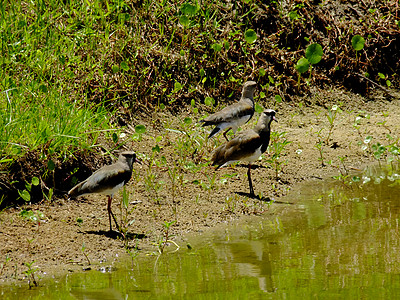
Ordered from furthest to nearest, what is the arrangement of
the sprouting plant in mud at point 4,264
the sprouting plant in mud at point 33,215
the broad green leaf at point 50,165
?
the broad green leaf at point 50,165, the sprouting plant in mud at point 33,215, the sprouting plant in mud at point 4,264

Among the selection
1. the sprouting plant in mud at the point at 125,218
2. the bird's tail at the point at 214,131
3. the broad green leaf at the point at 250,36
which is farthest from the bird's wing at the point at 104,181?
the broad green leaf at the point at 250,36

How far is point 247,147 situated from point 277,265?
2.32 meters

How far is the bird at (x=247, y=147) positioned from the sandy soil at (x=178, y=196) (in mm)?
208

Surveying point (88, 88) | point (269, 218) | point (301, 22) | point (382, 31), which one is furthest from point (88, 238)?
point (382, 31)

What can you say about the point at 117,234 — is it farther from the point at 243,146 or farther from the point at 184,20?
the point at 184,20

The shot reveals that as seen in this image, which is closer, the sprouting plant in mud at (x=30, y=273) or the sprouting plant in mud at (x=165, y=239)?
the sprouting plant in mud at (x=30, y=273)

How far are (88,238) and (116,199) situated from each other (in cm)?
110

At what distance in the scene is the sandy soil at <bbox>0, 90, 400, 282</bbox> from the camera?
5598 mm

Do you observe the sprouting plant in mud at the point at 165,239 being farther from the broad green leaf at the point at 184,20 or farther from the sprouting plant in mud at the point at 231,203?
the broad green leaf at the point at 184,20

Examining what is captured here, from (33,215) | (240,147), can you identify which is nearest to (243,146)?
(240,147)

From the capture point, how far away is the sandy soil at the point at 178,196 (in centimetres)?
560

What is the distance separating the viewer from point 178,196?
6.99 meters

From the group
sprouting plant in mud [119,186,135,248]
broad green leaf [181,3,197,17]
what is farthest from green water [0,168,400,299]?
broad green leaf [181,3,197,17]

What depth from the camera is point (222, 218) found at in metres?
6.55
